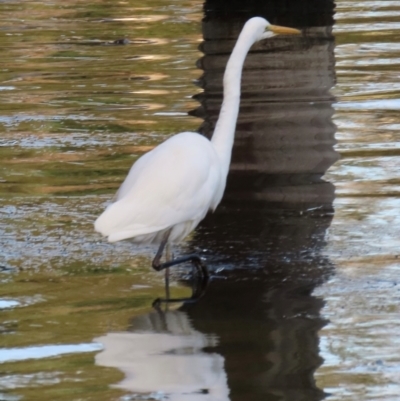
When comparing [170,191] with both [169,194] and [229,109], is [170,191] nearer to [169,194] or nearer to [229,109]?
[169,194]

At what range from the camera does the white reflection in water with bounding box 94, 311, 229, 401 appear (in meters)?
4.55

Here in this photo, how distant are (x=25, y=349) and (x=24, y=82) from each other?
6.62 m

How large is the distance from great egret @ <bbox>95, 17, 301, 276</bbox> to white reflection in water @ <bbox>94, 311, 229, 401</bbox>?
483 millimetres

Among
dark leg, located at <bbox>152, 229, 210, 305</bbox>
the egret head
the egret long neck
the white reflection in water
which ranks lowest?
the white reflection in water

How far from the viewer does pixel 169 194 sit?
582cm

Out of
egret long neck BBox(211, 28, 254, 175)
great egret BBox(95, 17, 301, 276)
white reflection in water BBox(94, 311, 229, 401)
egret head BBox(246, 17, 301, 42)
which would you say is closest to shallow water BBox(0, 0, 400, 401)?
white reflection in water BBox(94, 311, 229, 401)

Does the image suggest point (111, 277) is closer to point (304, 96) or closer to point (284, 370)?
point (284, 370)

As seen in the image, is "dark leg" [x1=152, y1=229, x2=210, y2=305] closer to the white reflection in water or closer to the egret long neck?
the white reflection in water

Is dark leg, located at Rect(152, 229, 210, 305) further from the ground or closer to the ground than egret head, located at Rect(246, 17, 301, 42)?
closer to the ground

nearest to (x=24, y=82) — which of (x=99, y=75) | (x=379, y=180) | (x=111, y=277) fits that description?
(x=99, y=75)

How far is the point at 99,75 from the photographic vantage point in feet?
37.7

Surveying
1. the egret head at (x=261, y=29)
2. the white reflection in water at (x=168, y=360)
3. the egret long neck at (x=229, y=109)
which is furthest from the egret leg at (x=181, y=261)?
the egret head at (x=261, y=29)

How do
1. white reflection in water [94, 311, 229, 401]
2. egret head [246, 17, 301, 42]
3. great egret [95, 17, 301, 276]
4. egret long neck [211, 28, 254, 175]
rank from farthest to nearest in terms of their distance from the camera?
egret head [246, 17, 301, 42] → egret long neck [211, 28, 254, 175] → great egret [95, 17, 301, 276] → white reflection in water [94, 311, 229, 401]

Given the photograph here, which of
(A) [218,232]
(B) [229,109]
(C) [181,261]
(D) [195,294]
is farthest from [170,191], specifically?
(A) [218,232]
